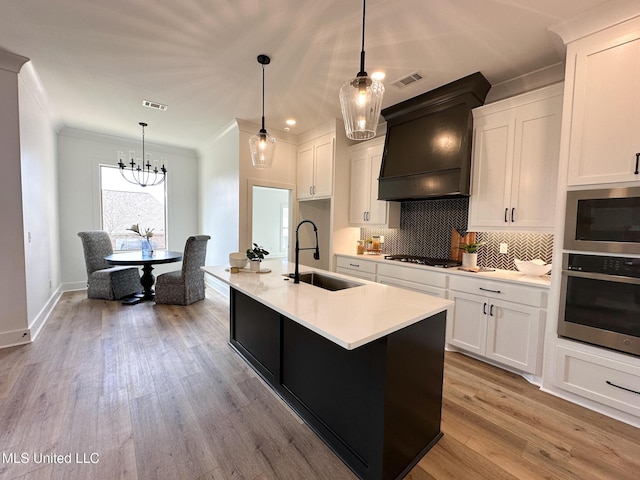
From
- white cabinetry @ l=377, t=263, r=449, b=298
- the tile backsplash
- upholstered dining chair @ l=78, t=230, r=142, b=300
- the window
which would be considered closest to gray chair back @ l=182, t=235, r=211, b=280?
upholstered dining chair @ l=78, t=230, r=142, b=300

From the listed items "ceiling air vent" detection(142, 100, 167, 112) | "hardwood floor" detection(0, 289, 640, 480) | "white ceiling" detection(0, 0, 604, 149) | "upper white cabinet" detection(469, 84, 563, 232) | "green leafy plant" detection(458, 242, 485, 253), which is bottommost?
"hardwood floor" detection(0, 289, 640, 480)

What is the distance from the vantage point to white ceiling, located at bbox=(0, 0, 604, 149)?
1.95 metres

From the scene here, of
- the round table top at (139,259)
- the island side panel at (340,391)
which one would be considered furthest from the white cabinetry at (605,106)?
the round table top at (139,259)

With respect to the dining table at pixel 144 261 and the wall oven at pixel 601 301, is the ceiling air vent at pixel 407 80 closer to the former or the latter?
the wall oven at pixel 601 301

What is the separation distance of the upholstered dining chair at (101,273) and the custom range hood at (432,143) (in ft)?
14.7

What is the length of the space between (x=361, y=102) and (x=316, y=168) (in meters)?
2.86

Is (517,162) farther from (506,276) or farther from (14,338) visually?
(14,338)

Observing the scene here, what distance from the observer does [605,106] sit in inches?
76.6

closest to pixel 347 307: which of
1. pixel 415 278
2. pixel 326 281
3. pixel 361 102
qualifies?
pixel 326 281

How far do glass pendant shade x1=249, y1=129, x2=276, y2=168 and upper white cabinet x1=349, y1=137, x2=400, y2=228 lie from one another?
5.52ft

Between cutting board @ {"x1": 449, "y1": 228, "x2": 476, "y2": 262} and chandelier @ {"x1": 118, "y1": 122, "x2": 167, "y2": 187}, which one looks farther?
chandelier @ {"x1": 118, "y1": 122, "x2": 167, "y2": 187}


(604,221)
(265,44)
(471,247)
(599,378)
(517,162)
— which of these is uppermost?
(265,44)

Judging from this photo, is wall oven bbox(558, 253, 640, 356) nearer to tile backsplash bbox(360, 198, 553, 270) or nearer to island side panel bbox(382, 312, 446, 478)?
tile backsplash bbox(360, 198, 553, 270)

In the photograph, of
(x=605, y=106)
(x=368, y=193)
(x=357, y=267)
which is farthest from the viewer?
(x=368, y=193)
